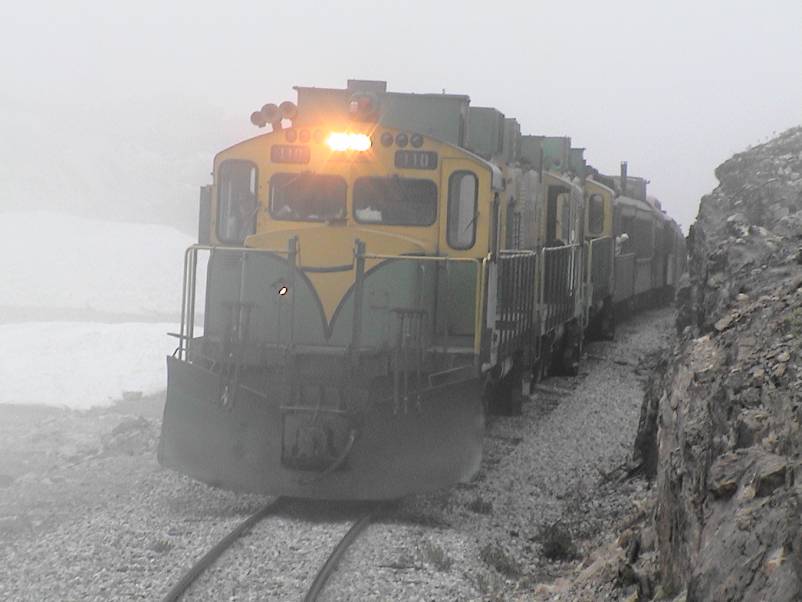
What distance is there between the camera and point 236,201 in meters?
11.2

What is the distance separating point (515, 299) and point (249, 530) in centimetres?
442

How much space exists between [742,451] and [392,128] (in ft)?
20.3

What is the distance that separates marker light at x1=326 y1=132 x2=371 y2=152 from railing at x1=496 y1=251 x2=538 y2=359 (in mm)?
1666

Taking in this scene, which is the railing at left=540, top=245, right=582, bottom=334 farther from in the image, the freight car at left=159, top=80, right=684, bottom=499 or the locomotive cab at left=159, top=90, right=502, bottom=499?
the locomotive cab at left=159, top=90, right=502, bottom=499

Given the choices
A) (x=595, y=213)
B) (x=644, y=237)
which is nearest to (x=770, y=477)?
(x=595, y=213)

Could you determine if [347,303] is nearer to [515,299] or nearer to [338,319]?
[338,319]

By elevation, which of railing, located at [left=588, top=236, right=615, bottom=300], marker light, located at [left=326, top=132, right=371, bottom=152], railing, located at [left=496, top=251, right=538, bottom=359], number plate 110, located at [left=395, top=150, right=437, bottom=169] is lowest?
railing, located at [left=496, top=251, right=538, bottom=359]

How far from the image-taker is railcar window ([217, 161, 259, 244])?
11.1 meters

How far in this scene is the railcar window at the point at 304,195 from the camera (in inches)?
437

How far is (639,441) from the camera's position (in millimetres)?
10641

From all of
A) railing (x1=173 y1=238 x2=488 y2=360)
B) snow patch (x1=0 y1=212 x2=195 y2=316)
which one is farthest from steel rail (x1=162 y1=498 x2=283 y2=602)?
snow patch (x1=0 y1=212 x2=195 y2=316)

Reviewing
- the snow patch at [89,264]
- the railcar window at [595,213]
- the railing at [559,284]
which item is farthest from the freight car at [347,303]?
the snow patch at [89,264]

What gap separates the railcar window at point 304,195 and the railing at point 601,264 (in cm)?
984

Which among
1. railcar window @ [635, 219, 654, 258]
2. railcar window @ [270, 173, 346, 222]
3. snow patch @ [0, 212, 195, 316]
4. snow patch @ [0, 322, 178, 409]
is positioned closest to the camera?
railcar window @ [270, 173, 346, 222]
